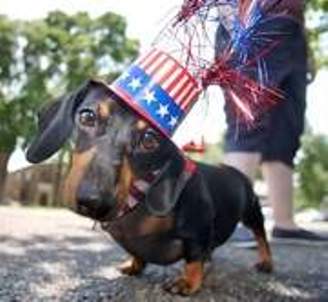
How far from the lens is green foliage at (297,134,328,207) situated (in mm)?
43019

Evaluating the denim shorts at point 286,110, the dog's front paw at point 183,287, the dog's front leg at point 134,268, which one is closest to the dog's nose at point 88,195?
the dog's front paw at point 183,287

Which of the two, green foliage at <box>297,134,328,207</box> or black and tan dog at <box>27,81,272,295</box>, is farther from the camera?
green foliage at <box>297,134,328,207</box>

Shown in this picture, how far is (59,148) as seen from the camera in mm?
2818

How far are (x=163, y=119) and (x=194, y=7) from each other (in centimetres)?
37

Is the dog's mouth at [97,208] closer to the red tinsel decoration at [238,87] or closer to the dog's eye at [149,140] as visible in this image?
the dog's eye at [149,140]

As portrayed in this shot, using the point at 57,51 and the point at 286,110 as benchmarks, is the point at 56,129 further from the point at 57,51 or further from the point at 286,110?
the point at 57,51

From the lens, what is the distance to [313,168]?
146ft

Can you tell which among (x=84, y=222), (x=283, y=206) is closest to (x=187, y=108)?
(x=283, y=206)

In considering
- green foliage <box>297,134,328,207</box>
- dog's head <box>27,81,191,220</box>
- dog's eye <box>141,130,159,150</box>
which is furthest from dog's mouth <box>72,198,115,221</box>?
green foliage <box>297,134,328,207</box>

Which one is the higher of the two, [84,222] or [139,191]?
[139,191]

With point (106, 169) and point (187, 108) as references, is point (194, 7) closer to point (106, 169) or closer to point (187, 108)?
point (187, 108)

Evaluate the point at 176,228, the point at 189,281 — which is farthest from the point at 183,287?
the point at 176,228

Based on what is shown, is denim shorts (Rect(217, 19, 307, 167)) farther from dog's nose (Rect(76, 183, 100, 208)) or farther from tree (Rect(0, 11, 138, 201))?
tree (Rect(0, 11, 138, 201))

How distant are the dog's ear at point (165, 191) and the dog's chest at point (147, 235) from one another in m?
0.14
